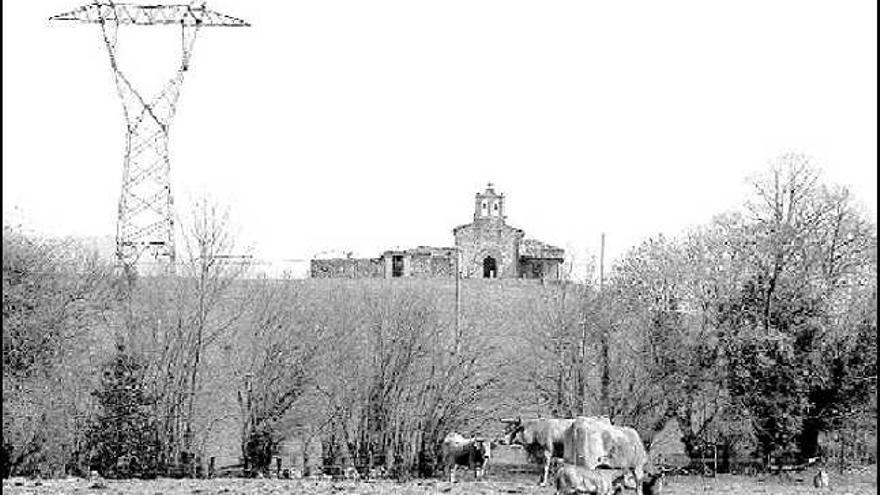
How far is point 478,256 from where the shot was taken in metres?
74.7

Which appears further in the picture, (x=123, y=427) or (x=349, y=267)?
(x=349, y=267)

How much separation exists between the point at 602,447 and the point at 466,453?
7.93 meters

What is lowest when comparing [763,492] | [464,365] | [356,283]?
[763,492]

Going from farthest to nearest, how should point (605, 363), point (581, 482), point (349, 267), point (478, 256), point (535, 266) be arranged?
point (535, 266), point (478, 256), point (349, 267), point (605, 363), point (581, 482)

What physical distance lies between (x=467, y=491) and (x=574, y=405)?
16.9m

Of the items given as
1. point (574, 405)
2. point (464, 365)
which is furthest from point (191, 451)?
point (574, 405)

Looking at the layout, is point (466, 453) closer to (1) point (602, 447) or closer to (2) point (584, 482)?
(1) point (602, 447)

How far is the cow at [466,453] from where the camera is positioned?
33375mm

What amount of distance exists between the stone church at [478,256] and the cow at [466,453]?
126 feet

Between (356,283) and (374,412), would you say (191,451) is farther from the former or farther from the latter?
(356,283)

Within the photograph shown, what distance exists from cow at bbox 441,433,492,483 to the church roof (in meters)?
42.2

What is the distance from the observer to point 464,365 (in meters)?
40.5

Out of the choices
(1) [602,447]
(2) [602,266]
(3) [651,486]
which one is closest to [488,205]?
(2) [602,266]

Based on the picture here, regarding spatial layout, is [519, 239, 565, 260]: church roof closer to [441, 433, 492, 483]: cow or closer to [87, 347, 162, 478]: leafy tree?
[441, 433, 492, 483]: cow
